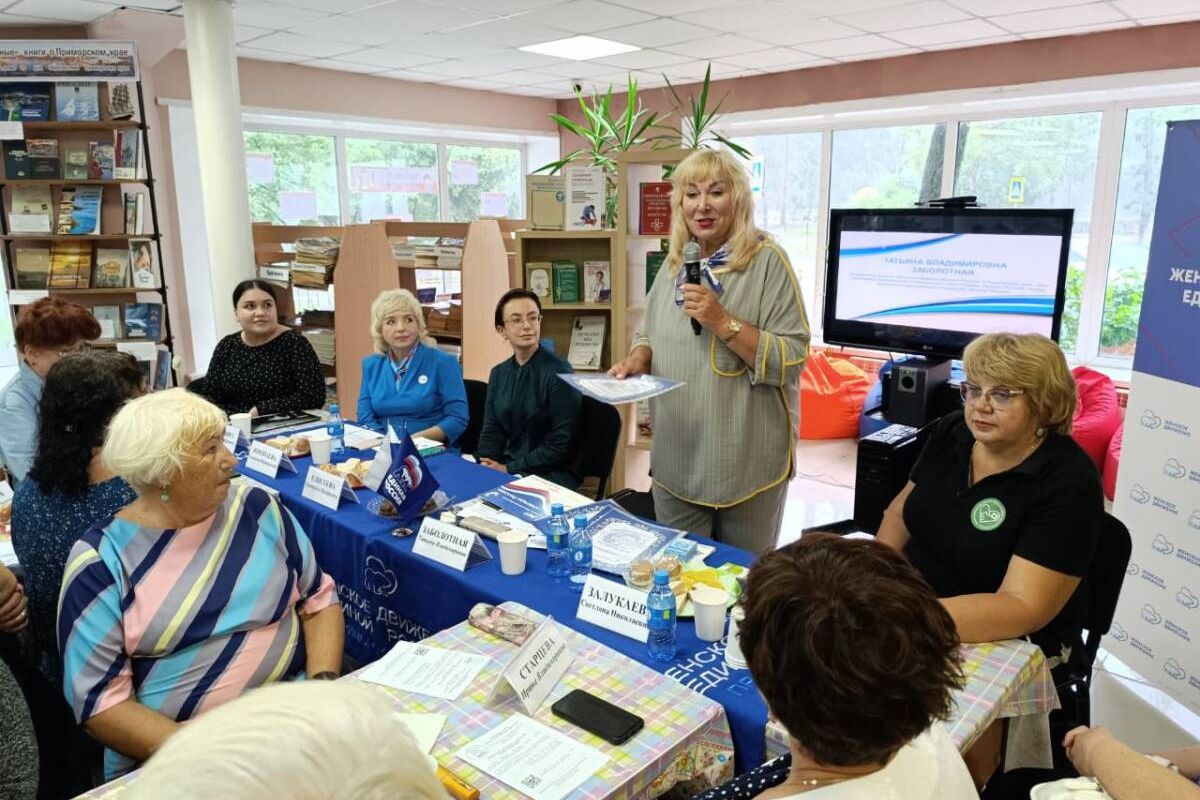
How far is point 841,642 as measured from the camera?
90cm

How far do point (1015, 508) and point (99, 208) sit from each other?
209 inches

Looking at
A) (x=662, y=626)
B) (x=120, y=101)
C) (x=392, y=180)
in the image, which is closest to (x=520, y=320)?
(x=662, y=626)

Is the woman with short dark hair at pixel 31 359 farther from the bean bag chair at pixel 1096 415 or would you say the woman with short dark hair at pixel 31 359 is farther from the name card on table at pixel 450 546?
the bean bag chair at pixel 1096 415

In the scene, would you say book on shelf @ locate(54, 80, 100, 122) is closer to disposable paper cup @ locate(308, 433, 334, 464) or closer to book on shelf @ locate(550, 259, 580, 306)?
book on shelf @ locate(550, 259, 580, 306)

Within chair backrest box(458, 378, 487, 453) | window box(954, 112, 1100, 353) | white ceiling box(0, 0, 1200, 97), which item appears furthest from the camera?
Result: window box(954, 112, 1100, 353)

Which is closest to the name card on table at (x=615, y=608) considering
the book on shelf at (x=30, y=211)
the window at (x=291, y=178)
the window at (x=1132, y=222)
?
the book on shelf at (x=30, y=211)

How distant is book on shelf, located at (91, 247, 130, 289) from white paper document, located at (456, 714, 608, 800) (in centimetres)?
485

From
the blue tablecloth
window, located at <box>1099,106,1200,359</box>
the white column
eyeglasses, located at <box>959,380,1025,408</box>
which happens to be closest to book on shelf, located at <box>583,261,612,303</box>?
the blue tablecloth

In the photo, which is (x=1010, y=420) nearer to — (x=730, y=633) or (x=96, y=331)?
(x=730, y=633)

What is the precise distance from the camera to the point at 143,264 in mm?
4984

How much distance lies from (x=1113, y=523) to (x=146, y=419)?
210 cm

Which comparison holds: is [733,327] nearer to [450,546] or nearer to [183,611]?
[450,546]

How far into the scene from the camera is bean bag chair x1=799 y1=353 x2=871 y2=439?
6066mm

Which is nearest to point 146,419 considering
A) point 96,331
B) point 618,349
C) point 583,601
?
point 583,601
